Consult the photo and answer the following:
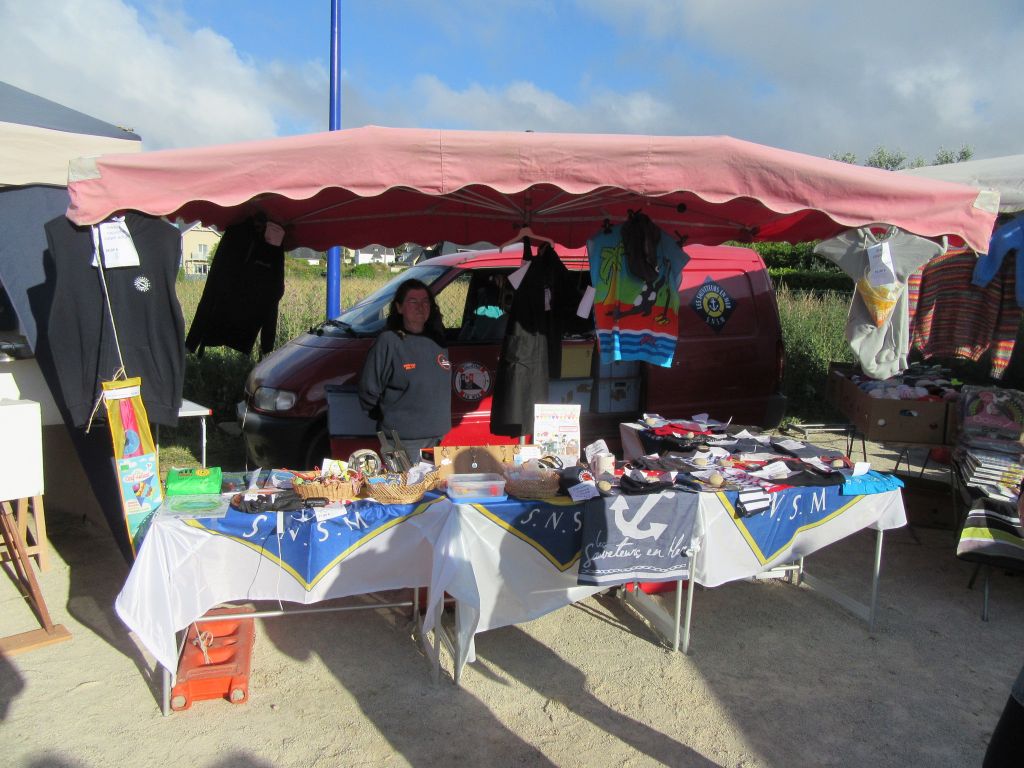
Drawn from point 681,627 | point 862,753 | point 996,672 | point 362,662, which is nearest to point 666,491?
point 681,627

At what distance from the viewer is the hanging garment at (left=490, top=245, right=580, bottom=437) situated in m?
4.39

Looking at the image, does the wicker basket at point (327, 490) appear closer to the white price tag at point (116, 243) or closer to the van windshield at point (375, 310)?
the white price tag at point (116, 243)

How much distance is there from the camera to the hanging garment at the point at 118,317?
3398 millimetres

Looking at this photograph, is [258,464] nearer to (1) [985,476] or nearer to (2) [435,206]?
(2) [435,206]

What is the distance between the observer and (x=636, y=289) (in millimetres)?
4277

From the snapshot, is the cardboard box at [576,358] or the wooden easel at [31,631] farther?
the cardboard box at [576,358]

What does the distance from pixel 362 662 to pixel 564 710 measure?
0.99 meters

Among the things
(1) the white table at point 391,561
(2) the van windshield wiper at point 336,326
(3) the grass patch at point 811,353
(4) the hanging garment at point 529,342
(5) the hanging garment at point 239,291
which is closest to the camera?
(1) the white table at point 391,561

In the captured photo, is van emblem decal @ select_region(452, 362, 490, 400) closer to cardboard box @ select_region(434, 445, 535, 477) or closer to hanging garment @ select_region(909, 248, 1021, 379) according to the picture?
cardboard box @ select_region(434, 445, 535, 477)

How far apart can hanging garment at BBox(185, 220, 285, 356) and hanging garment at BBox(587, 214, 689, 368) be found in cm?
210

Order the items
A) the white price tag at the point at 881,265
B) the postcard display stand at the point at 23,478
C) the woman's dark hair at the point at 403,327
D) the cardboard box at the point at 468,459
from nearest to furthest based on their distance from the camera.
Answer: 1. the postcard display stand at the point at 23,478
2. the cardboard box at the point at 468,459
3. the white price tag at the point at 881,265
4. the woman's dark hair at the point at 403,327

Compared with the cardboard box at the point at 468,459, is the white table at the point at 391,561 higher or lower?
lower

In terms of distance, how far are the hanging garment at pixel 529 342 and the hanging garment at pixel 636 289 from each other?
0.32m

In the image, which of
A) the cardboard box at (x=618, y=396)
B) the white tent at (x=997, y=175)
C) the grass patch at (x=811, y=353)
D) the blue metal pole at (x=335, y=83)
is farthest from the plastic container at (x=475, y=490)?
the grass patch at (x=811, y=353)
